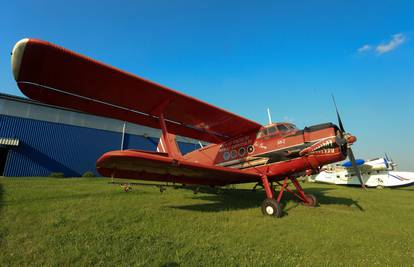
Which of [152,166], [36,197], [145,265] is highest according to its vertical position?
[152,166]

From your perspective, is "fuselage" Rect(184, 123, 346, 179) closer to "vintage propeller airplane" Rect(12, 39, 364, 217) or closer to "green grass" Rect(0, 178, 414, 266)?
"vintage propeller airplane" Rect(12, 39, 364, 217)

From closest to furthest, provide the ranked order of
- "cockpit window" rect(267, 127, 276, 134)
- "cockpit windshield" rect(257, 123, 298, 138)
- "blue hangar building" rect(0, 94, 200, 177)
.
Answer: "cockpit windshield" rect(257, 123, 298, 138), "cockpit window" rect(267, 127, 276, 134), "blue hangar building" rect(0, 94, 200, 177)

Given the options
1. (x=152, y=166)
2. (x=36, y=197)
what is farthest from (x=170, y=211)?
(x=36, y=197)

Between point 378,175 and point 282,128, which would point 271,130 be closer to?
point 282,128

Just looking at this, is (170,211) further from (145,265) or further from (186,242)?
(145,265)

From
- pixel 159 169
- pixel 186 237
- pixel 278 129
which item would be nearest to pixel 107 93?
pixel 159 169

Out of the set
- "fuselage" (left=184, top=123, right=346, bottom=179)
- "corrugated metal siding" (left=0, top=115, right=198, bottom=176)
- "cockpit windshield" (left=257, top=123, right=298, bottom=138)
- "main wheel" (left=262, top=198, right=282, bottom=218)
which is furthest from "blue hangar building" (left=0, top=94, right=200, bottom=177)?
"main wheel" (left=262, top=198, right=282, bottom=218)

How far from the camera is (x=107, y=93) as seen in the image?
648 cm

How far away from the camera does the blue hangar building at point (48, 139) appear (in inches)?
822

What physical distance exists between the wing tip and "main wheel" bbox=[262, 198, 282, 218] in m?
6.76

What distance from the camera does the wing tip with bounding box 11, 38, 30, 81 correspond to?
4246mm

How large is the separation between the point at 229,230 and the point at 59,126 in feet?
80.4

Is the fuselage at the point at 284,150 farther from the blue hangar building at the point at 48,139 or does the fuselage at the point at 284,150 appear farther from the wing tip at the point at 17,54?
the blue hangar building at the point at 48,139

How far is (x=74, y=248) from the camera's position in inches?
131
